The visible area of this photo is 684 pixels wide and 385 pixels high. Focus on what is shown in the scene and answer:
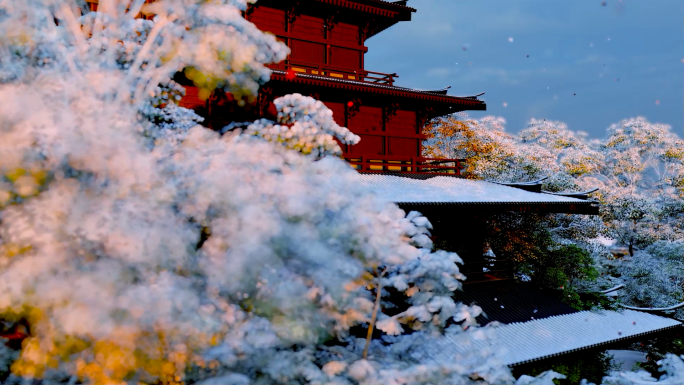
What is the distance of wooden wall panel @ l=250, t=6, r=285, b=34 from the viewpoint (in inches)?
528

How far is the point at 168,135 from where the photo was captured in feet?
19.6

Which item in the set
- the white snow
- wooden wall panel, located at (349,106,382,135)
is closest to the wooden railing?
wooden wall panel, located at (349,106,382,135)

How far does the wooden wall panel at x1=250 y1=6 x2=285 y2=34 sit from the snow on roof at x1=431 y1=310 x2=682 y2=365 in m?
10.8

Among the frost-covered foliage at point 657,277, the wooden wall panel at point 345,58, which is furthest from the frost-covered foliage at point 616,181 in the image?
the wooden wall panel at point 345,58

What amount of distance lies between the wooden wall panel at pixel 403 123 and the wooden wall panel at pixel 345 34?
3094mm

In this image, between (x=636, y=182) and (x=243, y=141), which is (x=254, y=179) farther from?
(x=636, y=182)

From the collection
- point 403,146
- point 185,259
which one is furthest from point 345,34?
point 185,259

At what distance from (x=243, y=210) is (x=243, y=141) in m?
1.59

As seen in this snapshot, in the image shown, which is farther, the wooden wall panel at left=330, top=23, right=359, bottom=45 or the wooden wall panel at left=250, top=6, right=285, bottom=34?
the wooden wall panel at left=330, top=23, right=359, bottom=45

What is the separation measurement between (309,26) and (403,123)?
458cm

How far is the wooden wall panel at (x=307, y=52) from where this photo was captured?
1402 centimetres

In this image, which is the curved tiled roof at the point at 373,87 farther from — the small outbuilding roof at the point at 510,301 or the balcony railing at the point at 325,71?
the small outbuilding roof at the point at 510,301

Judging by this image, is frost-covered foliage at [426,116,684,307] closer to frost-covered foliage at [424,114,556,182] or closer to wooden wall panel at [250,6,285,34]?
frost-covered foliage at [424,114,556,182]

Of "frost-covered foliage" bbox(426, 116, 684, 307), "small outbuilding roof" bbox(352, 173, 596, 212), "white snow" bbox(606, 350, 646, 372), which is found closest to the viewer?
"small outbuilding roof" bbox(352, 173, 596, 212)
